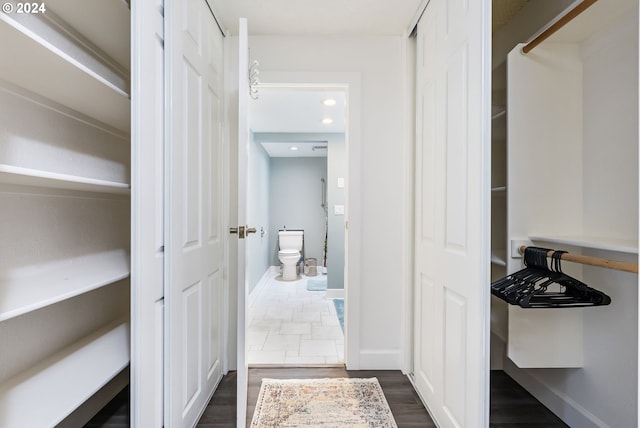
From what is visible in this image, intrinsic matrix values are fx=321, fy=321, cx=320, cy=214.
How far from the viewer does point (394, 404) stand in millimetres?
1879

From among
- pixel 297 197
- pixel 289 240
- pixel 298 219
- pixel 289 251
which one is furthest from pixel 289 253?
pixel 297 197

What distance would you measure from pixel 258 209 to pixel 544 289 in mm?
4129

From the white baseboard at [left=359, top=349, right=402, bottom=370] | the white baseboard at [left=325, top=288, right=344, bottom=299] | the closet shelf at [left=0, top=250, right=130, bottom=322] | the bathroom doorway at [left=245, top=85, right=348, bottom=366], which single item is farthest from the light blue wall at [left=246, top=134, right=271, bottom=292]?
the closet shelf at [left=0, top=250, right=130, bottom=322]

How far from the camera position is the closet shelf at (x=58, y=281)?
0.83 m

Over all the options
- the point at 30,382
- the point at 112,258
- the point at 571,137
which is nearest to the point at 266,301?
the point at 112,258

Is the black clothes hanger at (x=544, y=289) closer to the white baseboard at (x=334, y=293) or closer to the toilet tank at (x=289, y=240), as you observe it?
the white baseboard at (x=334, y=293)

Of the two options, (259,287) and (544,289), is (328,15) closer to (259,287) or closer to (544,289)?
(544,289)

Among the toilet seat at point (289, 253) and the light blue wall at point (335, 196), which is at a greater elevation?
the light blue wall at point (335, 196)

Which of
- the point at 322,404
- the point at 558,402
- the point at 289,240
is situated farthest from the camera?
the point at 289,240

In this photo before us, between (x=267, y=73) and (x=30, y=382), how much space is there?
80.7 inches

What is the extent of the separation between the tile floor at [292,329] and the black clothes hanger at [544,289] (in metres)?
1.44

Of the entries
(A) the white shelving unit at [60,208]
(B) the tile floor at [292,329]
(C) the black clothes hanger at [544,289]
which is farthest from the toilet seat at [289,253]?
(C) the black clothes hanger at [544,289]

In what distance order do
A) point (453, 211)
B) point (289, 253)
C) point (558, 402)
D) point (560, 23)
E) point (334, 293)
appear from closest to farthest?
point (560, 23)
point (453, 211)
point (558, 402)
point (334, 293)
point (289, 253)

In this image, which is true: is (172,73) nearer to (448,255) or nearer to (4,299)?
(4,299)
